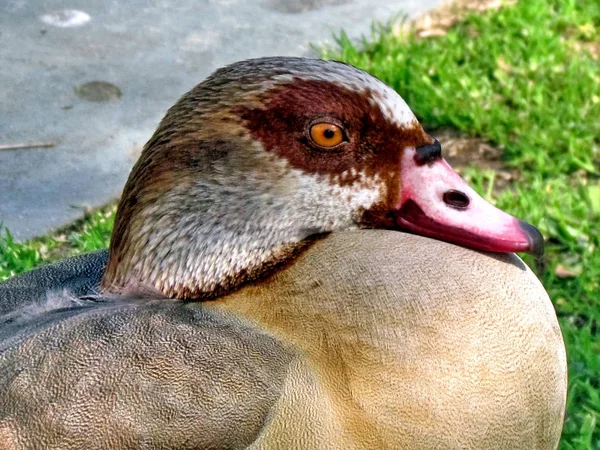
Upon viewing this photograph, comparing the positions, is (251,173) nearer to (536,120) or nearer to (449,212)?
(449,212)

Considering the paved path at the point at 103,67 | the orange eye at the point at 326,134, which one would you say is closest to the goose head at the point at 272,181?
the orange eye at the point at 326,134

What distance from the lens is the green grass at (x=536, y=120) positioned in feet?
9.70

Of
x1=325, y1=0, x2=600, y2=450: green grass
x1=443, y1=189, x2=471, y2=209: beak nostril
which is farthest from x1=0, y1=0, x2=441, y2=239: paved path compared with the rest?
x1=443, y1=189, x2=471, y2=209: beak nostril

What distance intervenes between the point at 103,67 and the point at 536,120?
2.00m

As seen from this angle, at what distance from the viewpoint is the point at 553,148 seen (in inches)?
149

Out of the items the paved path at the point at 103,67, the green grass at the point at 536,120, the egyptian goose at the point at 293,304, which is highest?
the egyptian goose at the point at 293,304

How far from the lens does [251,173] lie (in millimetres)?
1886

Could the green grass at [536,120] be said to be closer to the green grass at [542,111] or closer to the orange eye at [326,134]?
the green grass at [542,111]

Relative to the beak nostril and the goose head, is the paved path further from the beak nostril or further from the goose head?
the beak nostril

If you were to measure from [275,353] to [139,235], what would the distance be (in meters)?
0.38

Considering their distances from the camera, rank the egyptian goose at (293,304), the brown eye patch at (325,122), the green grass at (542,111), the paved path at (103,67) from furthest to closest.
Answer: the paved path at (103,67) < the green grass at (542,111) < the brown eye patch at (325,122) < the egyptian goose at (293,304)

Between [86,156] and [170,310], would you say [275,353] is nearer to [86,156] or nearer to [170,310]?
[170,310]

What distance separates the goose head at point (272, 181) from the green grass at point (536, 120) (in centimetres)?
89

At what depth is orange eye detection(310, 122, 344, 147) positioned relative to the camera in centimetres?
189
